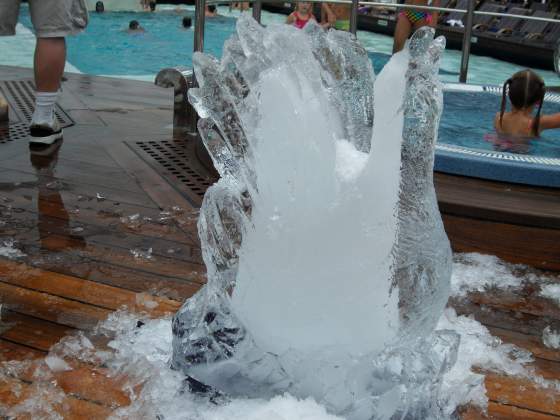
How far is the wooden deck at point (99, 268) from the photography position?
4.94ft

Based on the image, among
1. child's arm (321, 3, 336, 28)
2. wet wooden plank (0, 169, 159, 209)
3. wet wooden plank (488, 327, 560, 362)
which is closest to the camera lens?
wet wooden plank (488, 327, 560, 362)

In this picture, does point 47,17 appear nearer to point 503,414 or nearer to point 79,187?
point 79,187

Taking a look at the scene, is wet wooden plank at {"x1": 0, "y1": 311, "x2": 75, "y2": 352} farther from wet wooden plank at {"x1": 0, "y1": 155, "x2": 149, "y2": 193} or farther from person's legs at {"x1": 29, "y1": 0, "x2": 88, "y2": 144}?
person's legs at {"x1": 29, "y1": 0, "x2": 88, "y2": 144}

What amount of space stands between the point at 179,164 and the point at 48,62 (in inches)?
31.2

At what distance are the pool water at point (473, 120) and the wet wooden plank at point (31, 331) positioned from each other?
2738 millimetres

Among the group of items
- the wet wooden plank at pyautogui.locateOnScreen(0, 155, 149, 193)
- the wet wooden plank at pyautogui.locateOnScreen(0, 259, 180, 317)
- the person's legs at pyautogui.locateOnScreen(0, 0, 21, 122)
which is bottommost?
the wet wooden plank at pyautogui.locateOnScreen(0, 259, 180, 317)

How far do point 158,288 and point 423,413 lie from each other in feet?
2.99

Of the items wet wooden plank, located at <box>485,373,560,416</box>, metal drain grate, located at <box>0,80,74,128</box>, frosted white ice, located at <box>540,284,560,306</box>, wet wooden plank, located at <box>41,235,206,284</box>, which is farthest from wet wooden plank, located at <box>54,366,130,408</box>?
metal drain grate, located at <box>0,80,74,128</box>

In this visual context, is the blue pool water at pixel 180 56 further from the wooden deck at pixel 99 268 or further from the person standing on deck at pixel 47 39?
the person standing on deck at pixel 47 39

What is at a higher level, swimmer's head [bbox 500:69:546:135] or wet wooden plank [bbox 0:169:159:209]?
swimmer's head [bbox 500:69:546:135]

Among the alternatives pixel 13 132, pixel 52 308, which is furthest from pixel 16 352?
pixel 13 132

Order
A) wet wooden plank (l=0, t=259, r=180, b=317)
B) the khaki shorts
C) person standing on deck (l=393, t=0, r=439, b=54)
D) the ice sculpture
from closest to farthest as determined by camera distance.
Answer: the ice sculpture
wet wooden plank (l=0, t=259, r=180, b=317)
the khaki shorts
person standing on deck (l=393, t=0, r=439, b=54)

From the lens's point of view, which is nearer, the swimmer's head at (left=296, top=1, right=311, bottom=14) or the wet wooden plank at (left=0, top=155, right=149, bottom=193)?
the wet wooden plank at (left=0, top=155, right=149, bottom=193)

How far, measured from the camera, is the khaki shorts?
10.2ft
